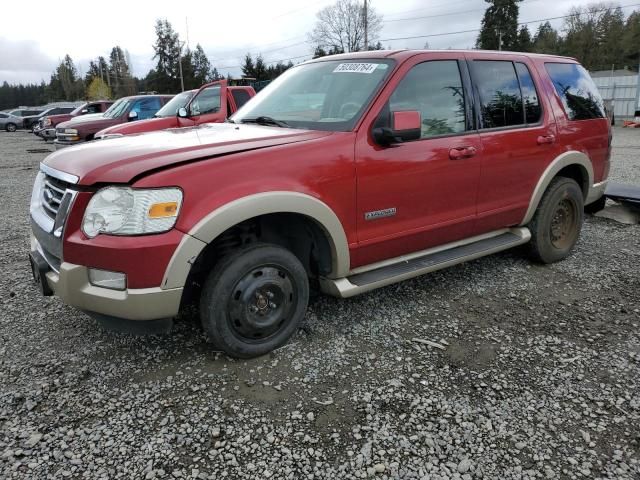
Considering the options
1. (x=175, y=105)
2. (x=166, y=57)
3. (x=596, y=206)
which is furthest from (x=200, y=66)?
(x=596, y=206)

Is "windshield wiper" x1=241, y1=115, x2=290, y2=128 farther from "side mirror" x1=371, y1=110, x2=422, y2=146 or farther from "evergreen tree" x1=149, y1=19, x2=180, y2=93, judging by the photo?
Result: "evergreen tree" x1=149, y1=19, x2=180, y2=93

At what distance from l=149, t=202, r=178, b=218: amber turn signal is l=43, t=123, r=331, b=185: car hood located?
0.63 ft

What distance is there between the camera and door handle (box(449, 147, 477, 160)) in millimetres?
3664

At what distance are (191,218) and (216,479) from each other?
127cm

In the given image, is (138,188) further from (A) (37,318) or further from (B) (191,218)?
(A) (37,318)

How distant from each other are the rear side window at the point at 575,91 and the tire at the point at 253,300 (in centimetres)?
315

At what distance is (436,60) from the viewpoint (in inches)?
147

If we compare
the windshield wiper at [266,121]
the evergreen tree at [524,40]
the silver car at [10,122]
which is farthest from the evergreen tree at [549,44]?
the windshield wiper at [266,121]

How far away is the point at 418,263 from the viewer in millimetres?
3684

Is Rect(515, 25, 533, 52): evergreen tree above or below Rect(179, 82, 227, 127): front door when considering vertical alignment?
above

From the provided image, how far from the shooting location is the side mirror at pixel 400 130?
10.3 ft

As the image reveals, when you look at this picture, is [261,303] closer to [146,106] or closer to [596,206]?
[596,206]

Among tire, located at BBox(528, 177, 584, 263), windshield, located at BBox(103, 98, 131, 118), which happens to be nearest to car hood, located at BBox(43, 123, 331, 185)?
tire, located at BBox(528, 177, 584, 263)

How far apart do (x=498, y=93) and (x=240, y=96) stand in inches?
273
